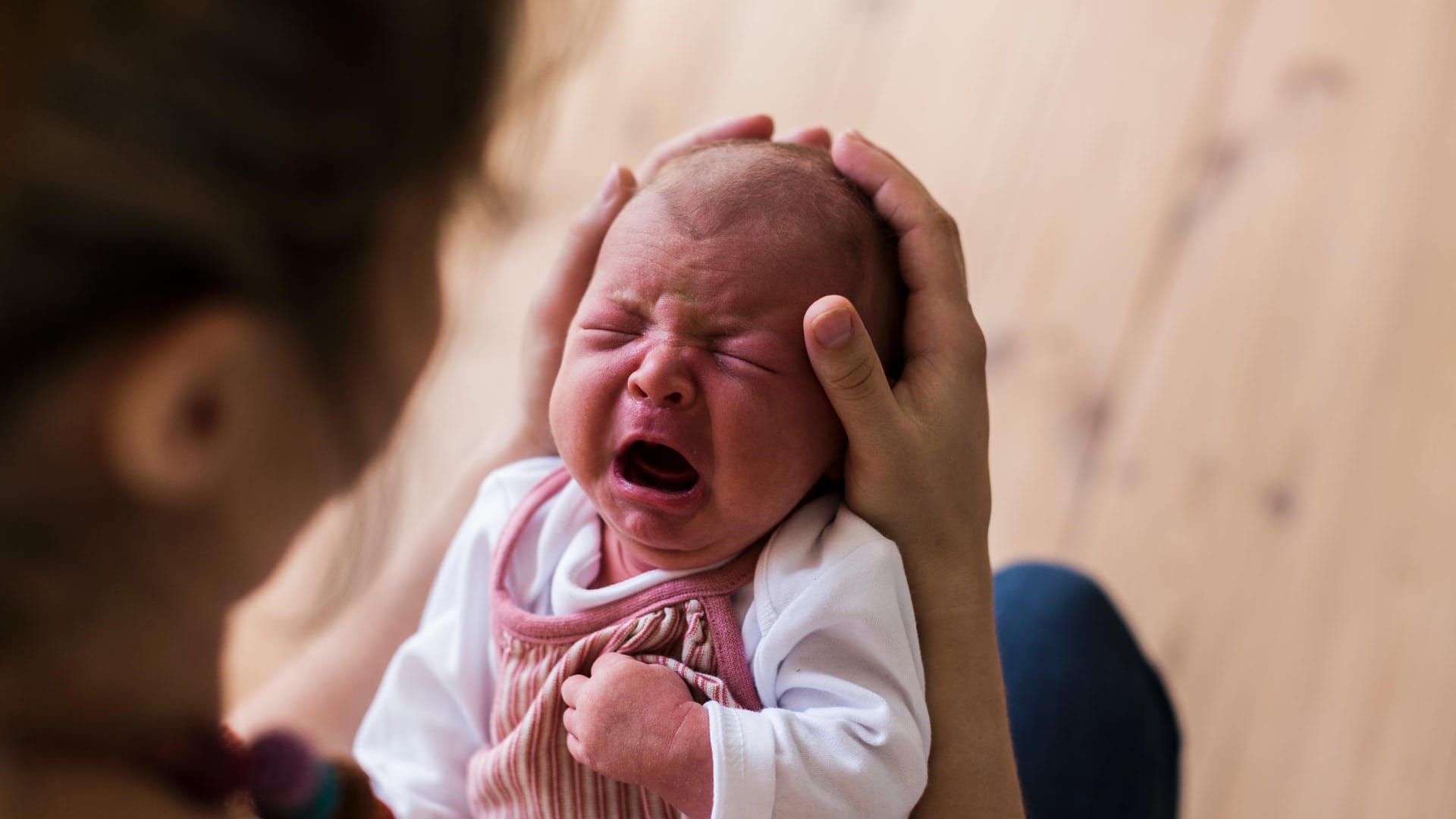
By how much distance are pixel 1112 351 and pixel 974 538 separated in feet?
3.25

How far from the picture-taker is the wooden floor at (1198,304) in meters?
1.55

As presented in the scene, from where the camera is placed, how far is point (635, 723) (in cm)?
75

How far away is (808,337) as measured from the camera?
77 cm

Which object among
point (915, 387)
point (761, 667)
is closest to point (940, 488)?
point (915, 387)

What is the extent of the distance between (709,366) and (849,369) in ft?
0.31

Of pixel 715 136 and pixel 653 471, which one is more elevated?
pixel 715 136

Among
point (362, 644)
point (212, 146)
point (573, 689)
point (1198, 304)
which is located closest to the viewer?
point (212, 146)

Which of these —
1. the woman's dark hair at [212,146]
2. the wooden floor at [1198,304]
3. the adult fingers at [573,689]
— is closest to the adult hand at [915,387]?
the adult fingers at [573,689]

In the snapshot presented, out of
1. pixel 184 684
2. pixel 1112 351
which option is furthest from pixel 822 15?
pixel 184 684

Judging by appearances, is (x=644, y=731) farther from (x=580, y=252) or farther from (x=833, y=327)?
(x=580, y=252)

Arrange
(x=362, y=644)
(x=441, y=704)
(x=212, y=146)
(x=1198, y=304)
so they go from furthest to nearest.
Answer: (x=1198, y=304) < (x=362, y=644) < (x=441, y=704) < (x=212, y=146)

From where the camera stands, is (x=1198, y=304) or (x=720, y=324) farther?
(x=1198, y=304)

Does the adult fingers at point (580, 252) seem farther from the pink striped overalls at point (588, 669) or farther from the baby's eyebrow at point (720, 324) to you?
the pink striped overalls at point (588, 669)

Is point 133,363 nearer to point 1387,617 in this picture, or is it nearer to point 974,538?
point 974,538
